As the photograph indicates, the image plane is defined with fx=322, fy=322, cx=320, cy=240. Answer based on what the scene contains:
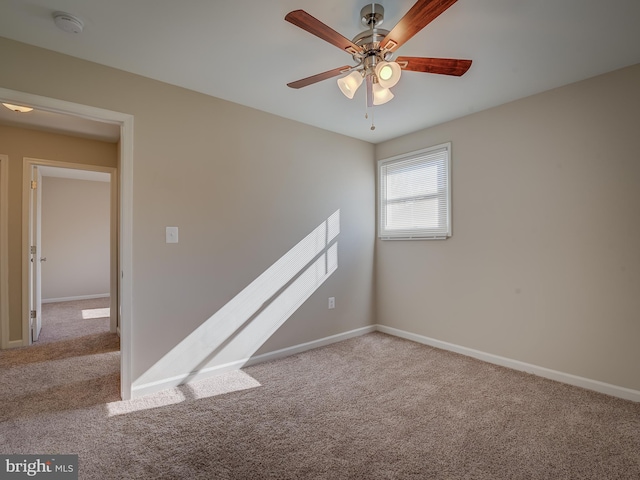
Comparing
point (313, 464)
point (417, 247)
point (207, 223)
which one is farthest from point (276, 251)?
point (313, 464)

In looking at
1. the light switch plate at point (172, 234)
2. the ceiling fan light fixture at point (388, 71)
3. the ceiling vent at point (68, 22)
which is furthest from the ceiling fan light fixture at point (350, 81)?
the light switch plate at point (172, 234)

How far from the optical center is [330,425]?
2.03 meters

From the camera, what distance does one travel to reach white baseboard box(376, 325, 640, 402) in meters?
2.37

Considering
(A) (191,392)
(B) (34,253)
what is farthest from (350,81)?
(B) (34,253)

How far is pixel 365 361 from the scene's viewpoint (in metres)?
3.12

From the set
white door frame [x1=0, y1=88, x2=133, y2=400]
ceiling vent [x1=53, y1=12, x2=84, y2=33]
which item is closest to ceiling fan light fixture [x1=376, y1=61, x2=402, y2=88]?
ceiling vent [x1=53, y1=12, x2=84, y2=33]

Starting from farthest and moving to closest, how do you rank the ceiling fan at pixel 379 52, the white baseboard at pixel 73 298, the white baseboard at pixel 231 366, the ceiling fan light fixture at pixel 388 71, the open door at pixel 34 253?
1. the white baseboard at pixel 73 298
2. the open door at pixel 34 253
3. the white baseboard at pixel 231 366
4. the ceiling fan light fixture at pixel 388 71
5. the ceiling fan at pixel 379 52

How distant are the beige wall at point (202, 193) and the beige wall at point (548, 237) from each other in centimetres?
128

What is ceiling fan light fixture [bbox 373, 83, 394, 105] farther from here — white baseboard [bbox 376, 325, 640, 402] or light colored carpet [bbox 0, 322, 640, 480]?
white baseboard [bbox 376, 325, 640, 402]

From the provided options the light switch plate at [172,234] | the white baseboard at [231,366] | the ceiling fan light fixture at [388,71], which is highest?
the ceiling fan light fixture at [388,71]

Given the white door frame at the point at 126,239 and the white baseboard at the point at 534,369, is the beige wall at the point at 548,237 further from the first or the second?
the white door frame at the point at 126,239

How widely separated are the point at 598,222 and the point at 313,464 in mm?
2651

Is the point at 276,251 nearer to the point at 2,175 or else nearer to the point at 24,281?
the point at 24,281

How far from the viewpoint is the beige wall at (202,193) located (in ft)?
7.73
